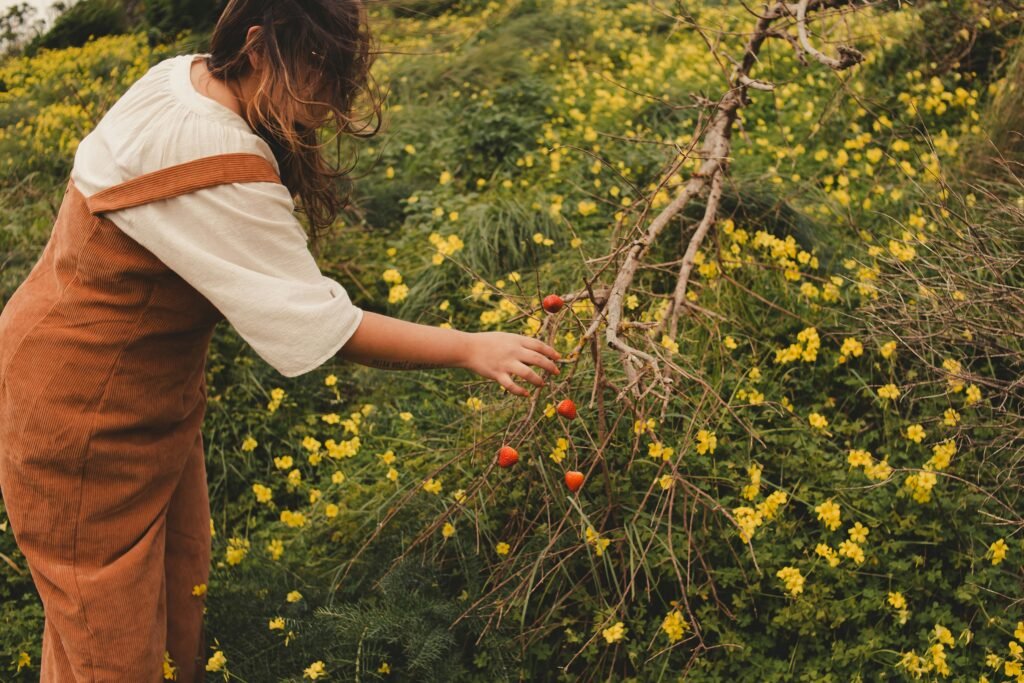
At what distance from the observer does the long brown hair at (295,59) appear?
1.50 m

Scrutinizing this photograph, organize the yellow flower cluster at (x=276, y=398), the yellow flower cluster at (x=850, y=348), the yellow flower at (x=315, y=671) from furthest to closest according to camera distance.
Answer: the yellow flower cluster at (x=276, y=398), the yellow flower cluster at (x=850, y=348), the yellow flower at (x=315, y=671)

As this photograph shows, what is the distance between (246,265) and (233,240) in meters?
0.04

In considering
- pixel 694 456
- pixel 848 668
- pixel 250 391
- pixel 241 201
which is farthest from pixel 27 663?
pixel 848 668

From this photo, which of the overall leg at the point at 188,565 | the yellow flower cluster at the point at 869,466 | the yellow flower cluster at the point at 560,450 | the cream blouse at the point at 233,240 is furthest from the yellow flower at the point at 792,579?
the overall leg at the point at 188,565

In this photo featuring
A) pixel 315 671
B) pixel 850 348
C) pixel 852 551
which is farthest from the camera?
pixel 850 348

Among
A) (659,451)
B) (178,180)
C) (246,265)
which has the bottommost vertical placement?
(659,451)

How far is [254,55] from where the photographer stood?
151 cm

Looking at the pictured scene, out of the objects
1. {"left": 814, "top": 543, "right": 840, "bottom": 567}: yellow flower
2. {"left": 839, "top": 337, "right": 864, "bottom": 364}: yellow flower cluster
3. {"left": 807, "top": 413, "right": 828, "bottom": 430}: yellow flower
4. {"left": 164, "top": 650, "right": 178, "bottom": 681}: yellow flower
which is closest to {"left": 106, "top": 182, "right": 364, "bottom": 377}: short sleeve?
{"left": 164, "top": 650, "right": 178, "bottom": 681}: yellow flower

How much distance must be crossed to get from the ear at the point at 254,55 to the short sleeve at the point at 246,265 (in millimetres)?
211

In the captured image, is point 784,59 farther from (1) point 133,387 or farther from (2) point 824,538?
(1) point 133,387

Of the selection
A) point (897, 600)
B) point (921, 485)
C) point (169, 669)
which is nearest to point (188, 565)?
point (169, 669)

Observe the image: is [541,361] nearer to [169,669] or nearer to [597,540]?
[597,540]

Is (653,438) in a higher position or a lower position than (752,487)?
higher

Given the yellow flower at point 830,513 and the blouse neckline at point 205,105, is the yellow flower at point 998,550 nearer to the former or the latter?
the yellow flower at point 830,513
